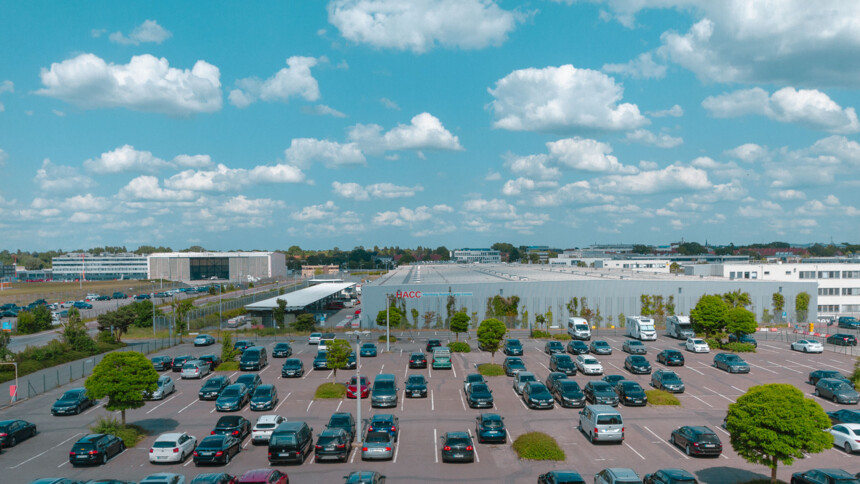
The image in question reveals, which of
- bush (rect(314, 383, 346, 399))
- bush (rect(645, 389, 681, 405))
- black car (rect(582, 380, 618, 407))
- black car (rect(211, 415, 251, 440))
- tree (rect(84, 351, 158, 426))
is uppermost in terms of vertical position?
tree (rect(84, 351, 158, 426))

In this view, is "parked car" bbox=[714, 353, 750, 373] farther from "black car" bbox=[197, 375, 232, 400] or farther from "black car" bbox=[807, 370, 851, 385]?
"black car" bbox=[197, 375, 232, 400]

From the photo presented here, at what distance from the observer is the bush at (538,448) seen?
2253 cm

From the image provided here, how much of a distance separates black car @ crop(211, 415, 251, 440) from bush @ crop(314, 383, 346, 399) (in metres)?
8.46

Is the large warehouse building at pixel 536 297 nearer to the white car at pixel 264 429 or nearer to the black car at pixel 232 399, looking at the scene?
the black car at pixel 232 399

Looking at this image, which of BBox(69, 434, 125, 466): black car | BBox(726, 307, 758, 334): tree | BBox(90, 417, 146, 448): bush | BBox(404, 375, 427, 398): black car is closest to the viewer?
BBox(69, 434, 125, 466): black car

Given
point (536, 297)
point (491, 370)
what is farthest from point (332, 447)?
point (536, 297)

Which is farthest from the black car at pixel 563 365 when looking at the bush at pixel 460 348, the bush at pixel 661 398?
the bush at pixel 460 348

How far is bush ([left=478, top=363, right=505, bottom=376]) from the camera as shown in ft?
133

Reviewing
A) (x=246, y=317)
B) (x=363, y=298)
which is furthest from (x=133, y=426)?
(x=246, y=317)

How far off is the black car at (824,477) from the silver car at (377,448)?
45.1ft

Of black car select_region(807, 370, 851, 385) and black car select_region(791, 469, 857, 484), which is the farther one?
black car select_region(807, 370, 851, 385)

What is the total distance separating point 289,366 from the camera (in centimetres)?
4072

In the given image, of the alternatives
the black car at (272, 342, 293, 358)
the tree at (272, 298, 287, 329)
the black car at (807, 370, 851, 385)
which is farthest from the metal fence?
the black car at (807, 370, 851, 385)

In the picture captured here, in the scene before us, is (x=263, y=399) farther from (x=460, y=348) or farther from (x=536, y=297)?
(x=536, y=297)
